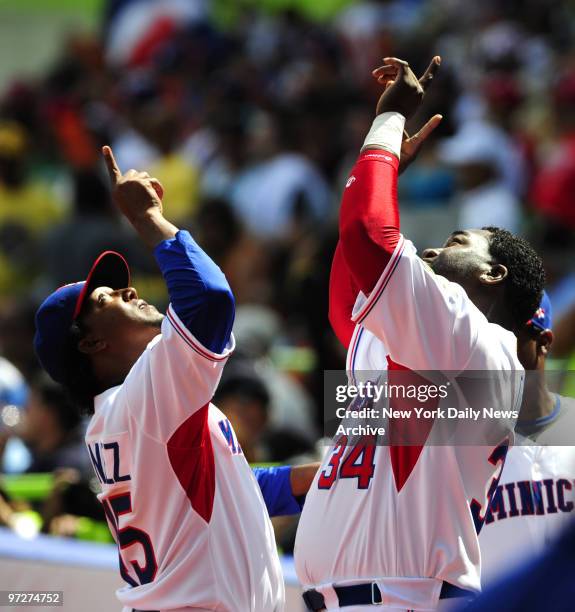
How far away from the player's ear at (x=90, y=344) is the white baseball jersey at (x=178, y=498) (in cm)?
26

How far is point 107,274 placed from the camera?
3.54 m

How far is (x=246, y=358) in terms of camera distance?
659 centimetres

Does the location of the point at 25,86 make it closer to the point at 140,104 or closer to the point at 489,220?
the point at 140,104

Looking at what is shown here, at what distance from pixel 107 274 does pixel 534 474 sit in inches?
57.1

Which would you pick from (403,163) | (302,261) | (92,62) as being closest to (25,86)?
(92,62)

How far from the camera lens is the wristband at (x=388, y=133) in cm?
296

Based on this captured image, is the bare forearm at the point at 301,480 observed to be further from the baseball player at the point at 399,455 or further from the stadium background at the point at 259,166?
the stadium background at the point at 259,166

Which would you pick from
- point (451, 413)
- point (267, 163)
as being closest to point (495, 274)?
point (451, 413)

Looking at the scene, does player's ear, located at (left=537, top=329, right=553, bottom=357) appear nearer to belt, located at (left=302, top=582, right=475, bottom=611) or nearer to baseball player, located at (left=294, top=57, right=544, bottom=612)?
baseball player, located at (left=294, top=57, right=544, bottom=612)

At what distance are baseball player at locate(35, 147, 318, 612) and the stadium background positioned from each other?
1484 mm

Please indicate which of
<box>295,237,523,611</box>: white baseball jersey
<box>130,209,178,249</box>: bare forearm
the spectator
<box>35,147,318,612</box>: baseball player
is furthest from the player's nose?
the spectator

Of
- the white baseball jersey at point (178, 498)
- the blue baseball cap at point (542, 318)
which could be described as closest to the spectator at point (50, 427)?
the white baseball jersey at point (178, 498)

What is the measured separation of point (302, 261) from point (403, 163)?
4.58m

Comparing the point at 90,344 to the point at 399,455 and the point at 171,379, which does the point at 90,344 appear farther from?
the point at 399,455
